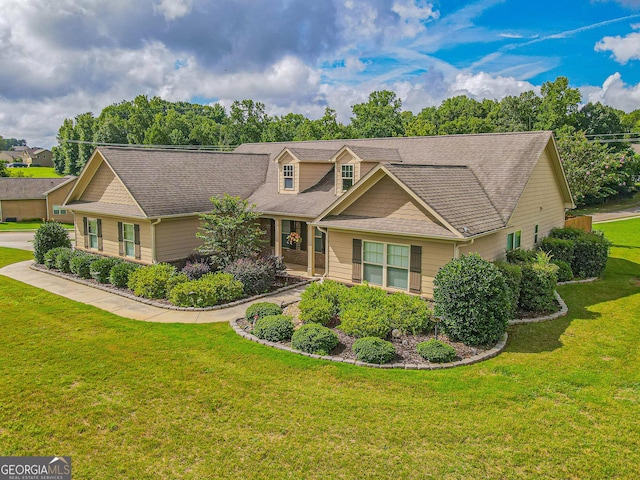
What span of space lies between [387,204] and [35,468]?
11.9 metres

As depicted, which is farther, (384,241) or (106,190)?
(106,190)

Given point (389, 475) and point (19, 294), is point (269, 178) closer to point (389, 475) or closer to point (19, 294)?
point (19, 294)

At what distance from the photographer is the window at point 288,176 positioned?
23141mm

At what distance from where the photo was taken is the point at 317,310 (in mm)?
13477

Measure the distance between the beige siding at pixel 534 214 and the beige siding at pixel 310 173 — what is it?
31.2ft

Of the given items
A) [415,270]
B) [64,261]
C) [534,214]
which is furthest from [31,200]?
[534,214]

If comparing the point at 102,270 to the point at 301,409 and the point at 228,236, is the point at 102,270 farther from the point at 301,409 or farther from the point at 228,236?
the point at 301,409

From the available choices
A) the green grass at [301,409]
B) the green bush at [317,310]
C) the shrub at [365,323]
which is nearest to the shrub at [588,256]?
the green grass at [301,409]

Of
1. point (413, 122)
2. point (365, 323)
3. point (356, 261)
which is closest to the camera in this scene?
point (365, 323)

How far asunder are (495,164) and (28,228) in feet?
135

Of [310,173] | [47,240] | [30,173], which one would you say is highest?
[30,173]

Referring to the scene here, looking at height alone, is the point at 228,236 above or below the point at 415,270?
above

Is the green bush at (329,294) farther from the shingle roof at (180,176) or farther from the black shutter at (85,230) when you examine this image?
the black shutter at (85,230)

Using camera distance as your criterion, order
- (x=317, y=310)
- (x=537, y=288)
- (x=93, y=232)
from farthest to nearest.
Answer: (x=93, y=232), (x=537, y=288), (x=317, y=310)
